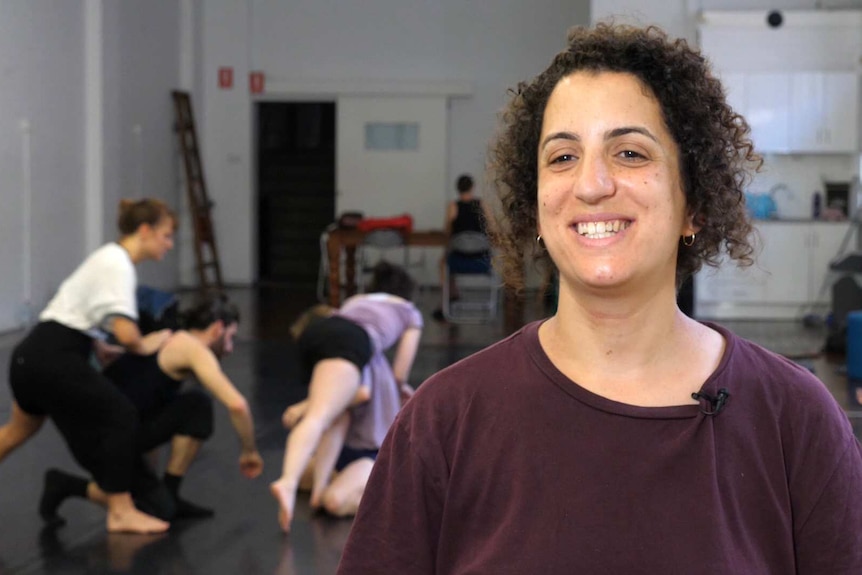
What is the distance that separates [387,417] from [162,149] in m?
9.52

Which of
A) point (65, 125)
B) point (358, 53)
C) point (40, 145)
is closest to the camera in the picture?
point (40, 145)

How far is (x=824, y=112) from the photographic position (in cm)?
1109

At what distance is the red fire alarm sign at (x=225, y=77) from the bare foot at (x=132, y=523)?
1081cm

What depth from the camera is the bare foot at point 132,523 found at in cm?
434

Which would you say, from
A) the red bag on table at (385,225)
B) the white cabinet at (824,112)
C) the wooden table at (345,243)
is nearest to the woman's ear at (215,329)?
the wooden table at (345,243)

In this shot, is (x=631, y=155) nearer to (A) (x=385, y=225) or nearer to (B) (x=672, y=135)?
(B) (x=672, y=135)

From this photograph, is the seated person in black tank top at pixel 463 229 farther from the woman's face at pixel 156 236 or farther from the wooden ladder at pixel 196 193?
the woman's face at pixel 156 236

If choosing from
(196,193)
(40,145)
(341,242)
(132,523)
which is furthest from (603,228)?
(196,193)

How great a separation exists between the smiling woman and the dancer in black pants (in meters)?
3.06

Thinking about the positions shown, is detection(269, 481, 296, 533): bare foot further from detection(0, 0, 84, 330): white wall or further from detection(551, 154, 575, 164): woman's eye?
detection(0, 0, 84, 330): white wall

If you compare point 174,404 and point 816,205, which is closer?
point 174,404

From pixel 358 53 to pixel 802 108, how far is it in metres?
5.49

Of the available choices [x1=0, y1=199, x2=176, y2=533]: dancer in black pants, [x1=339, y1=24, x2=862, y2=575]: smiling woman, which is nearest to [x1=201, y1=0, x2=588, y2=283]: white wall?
[x1=0, y1=199, x2=176, y2=533]: dancer in black pants

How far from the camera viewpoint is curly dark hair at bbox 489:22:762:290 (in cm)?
136
